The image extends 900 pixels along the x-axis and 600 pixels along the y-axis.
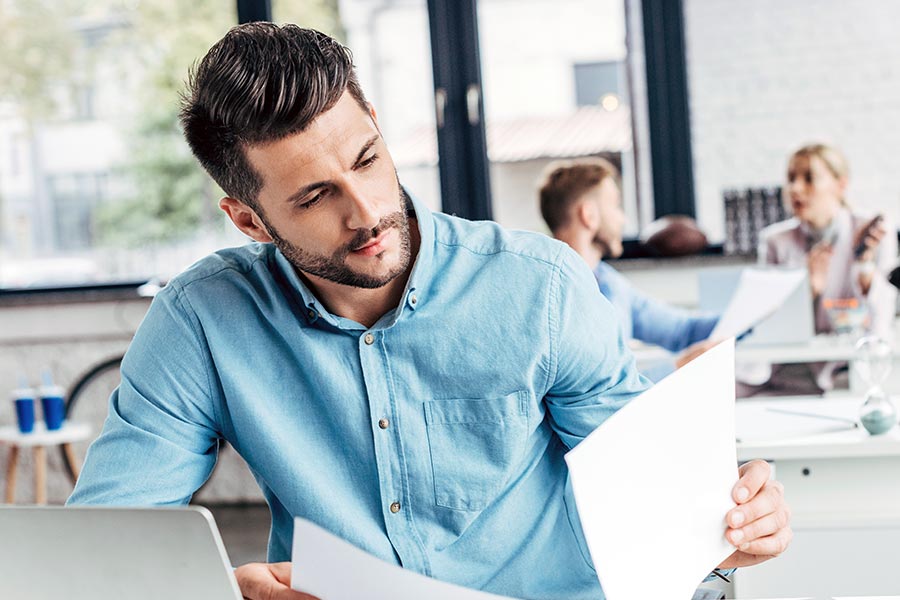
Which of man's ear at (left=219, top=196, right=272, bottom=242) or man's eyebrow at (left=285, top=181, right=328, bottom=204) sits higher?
man's eyebrow at (left=285, top=181, right=328, bottom=204)

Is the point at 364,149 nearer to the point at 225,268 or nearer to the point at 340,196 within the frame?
the point at 340,196

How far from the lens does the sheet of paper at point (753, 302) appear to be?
2.93m

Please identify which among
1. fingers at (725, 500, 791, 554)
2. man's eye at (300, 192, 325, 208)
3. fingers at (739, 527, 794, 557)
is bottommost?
fingers at (739, 527, 794, 557)

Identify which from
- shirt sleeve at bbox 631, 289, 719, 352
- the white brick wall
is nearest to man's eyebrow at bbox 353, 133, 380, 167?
shirt sleeve at bbox 631, 289, 719, 352

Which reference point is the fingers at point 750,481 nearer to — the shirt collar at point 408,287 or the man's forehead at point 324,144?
the shirt collar at point 408,287

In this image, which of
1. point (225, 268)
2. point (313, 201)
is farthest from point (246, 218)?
point (313, 201)

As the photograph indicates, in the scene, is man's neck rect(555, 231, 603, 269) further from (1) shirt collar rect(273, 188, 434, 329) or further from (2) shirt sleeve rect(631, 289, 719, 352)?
(1) shirt collar rect(273, 188, 434, 329)

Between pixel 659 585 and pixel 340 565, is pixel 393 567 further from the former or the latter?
pixel 659 585

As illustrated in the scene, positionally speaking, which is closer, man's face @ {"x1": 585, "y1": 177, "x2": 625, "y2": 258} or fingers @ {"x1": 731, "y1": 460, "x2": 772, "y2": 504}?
fingers @ {"x1": 731, "y1": 460, "x2": 772, "y2": 504}

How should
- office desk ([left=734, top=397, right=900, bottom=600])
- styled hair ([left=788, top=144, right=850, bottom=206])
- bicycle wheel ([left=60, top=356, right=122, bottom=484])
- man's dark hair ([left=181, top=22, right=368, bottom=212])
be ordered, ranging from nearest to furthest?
man's dark hair ([left=181, top=22, right=368, bottom=212]) < office desk ([left=734, top=397, right=900, bottom=600]) < styled hair ([left=788, top=144, right=850, bottom=206]) < bicycle wheel ([left=60, top=356, right=122, bottom=484])

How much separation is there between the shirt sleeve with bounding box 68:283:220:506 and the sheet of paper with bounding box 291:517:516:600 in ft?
1.27

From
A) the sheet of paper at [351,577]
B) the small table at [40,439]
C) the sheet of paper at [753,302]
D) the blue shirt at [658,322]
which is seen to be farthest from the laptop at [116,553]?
the small table at [40,439]

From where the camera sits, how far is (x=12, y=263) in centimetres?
512

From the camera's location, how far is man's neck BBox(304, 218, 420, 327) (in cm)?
123
